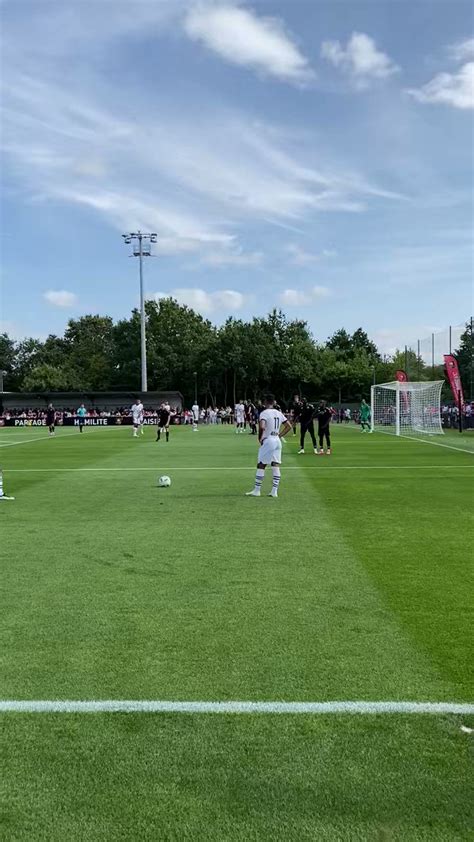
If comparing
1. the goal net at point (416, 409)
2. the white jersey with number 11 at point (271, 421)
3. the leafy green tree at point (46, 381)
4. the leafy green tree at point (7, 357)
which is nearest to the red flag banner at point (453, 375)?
the goal net at point (416, 409)

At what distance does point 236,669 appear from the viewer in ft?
15.1

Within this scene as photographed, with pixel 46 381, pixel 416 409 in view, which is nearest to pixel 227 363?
pixel 46 381

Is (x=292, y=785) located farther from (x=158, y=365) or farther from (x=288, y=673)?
(x=158, y=365)

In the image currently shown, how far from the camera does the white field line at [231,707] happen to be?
3980 mm

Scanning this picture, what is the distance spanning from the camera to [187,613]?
19.2ft

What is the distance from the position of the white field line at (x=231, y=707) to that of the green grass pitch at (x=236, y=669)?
0.07m

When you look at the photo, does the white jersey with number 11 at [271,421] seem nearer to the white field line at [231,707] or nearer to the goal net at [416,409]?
the white field line at [231,707]

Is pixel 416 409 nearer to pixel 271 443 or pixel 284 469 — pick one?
pixel 284 469

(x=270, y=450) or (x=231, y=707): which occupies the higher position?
(x=270, y=450)

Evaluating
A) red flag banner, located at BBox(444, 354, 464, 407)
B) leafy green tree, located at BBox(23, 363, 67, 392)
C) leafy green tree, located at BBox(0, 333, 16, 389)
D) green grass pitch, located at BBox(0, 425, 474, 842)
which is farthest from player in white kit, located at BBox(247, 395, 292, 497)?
leafy green tree, located at BBox(0, 333, 16, 389)

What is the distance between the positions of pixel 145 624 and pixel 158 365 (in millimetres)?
86104

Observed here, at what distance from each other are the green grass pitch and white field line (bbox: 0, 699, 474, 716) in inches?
2.7

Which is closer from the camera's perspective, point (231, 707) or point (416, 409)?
point (231, 707)

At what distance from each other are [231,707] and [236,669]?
22.5 inches
